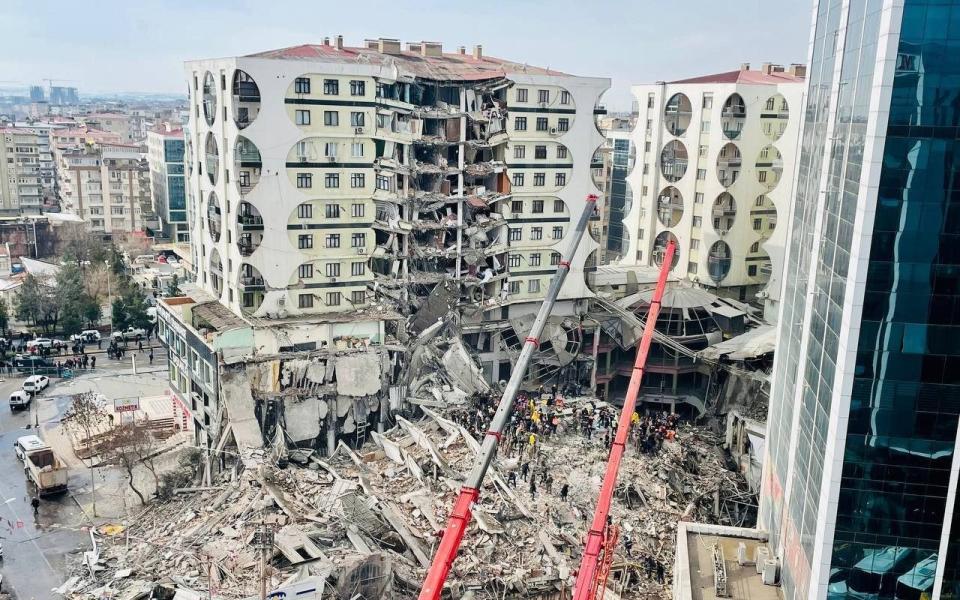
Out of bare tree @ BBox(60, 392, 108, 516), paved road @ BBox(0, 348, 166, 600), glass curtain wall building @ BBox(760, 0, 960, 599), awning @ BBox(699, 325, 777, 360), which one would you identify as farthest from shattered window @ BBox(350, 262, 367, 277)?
glass curtain wall building @ BBox(760, 0, 960, 599)

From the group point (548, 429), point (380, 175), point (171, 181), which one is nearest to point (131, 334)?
point (380, 175)

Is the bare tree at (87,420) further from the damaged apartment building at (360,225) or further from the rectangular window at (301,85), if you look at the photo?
the rectangular window at (301,85)

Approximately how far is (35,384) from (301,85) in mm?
29514

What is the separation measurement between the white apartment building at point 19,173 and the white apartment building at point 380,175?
69.5 m

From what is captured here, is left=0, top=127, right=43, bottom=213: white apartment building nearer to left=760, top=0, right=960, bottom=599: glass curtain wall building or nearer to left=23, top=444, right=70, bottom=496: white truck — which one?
left=23, top=444, right=70, bottom=496: white truck

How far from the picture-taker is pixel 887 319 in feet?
73.5

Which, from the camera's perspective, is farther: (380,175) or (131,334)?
(131,334)

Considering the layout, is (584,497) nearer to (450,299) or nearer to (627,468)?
(627,468)

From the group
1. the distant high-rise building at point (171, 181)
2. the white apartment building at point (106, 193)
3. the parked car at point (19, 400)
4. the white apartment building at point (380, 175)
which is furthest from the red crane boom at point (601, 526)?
Answer: the white apartment building at point (106, 193)

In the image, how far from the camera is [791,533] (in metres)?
27.5

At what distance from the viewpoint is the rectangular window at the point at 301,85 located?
47.8 metres

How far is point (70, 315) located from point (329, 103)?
35.2m

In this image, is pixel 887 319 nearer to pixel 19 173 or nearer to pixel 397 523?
pixel 397 523

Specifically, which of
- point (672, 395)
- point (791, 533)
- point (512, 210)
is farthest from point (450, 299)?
point (791, 533)
